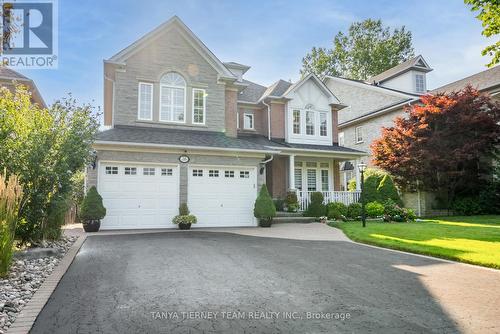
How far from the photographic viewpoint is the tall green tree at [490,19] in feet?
27.1

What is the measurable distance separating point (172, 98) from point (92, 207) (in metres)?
6.30

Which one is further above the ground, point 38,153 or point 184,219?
point 38,153

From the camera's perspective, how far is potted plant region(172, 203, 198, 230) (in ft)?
42.8

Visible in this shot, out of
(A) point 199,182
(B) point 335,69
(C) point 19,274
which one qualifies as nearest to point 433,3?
(A) point 199,182

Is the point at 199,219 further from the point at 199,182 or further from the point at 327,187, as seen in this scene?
the point at 327,187

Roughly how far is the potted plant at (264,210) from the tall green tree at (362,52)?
3193 cm

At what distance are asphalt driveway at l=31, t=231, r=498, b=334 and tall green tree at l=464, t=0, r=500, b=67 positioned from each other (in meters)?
5.48

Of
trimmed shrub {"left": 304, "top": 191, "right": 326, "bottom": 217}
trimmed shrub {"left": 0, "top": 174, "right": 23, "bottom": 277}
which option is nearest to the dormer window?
trimmed shrub {"left": 304, "top": 191, "right": 326, "bottom": 217}

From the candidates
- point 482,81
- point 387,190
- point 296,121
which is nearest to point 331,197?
point 387,190

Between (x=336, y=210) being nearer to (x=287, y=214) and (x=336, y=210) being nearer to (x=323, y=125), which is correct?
(x=287, y=214)

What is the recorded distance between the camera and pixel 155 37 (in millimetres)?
→ 15414

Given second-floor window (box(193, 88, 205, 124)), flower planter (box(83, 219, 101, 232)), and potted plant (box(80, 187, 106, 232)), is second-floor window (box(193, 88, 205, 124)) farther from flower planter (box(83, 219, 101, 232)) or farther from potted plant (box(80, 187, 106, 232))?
flower planter (box(83, 219, 101, 232))

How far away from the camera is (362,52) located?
41.4m

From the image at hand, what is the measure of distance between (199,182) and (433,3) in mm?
10953
